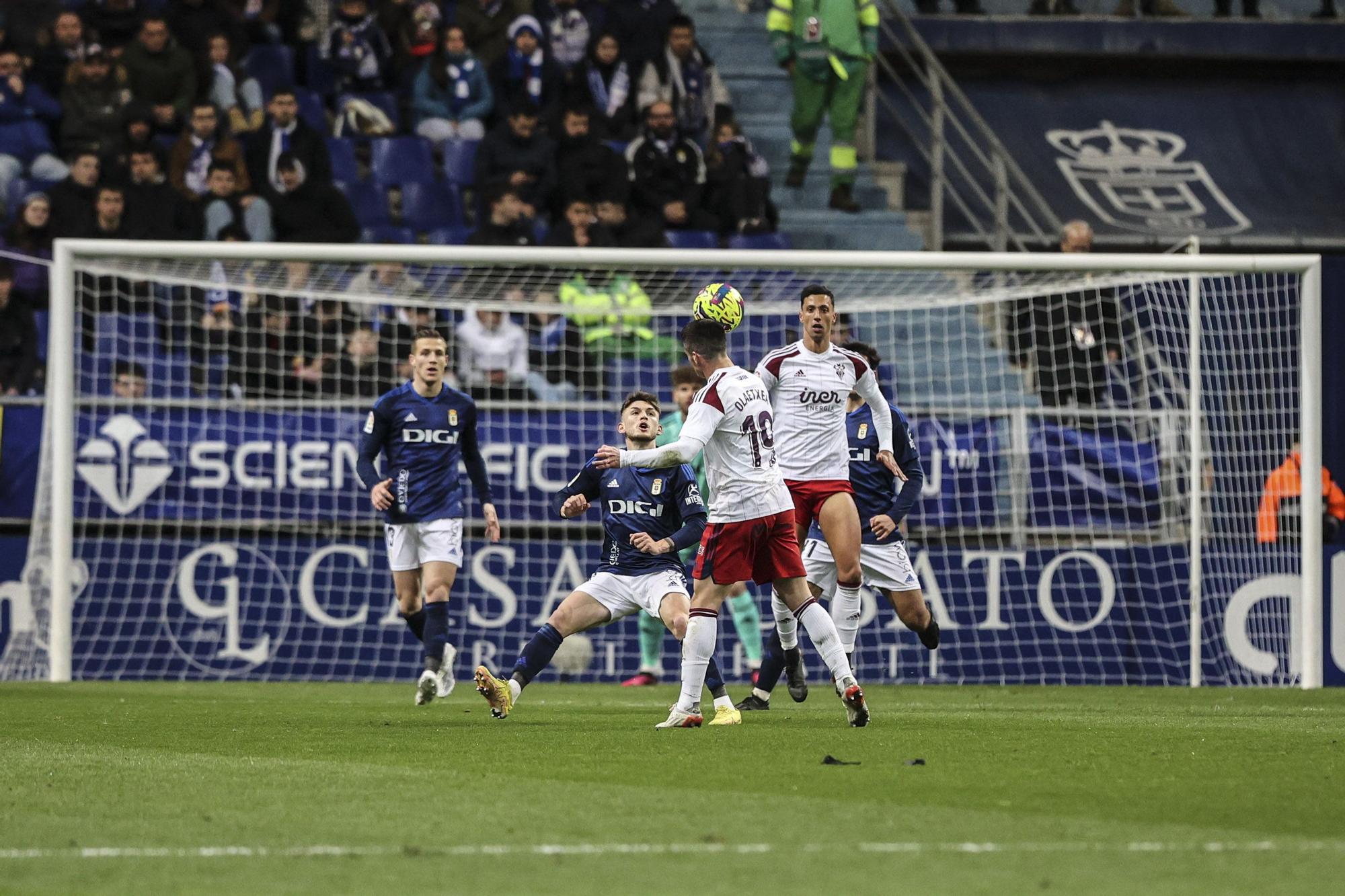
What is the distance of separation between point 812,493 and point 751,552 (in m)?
1.30

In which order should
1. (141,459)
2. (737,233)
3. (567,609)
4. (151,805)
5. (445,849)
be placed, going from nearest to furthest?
(445,849)
(151,805)
(567,609)
(141,459)
(737,233)

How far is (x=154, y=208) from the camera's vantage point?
15.7 m

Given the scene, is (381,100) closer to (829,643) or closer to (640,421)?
(640,421)

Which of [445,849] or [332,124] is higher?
[332,124]

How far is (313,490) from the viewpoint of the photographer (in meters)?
13.9

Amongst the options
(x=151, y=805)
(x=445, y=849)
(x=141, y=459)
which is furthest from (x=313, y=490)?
(x=445, y=849)

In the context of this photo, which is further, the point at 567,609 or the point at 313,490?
the point at 313,490

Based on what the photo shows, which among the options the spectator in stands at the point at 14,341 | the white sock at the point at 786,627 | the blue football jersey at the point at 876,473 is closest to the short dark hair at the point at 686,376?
the blue football jersey at the point at 876,473

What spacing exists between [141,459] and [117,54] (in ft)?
17.2

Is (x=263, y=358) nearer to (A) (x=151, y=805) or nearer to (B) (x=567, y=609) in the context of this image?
(B) (x=567, y=609)

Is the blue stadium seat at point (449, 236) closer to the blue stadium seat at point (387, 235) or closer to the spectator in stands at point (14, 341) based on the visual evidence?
the blue stadium seat at point (387, 235)

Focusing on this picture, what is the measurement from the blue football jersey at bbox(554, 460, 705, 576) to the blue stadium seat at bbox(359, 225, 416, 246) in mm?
8051

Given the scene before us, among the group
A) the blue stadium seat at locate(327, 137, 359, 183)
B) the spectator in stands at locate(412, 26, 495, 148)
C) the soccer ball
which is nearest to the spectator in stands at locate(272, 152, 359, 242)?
the blue stadium seat at locate(327, 137, 359, 183)

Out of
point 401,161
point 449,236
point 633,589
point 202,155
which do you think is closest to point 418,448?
point 633,589
